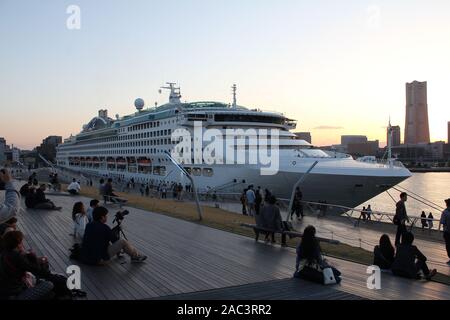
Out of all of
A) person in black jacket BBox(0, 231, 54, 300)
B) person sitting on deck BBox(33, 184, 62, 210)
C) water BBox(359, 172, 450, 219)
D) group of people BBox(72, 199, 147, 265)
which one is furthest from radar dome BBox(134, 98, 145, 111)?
person in black jacket BBox(0, 231, 54, 300)

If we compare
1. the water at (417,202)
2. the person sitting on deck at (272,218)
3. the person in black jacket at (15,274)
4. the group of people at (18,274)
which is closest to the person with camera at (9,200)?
the group of people at (18,274)

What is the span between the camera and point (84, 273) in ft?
23.8

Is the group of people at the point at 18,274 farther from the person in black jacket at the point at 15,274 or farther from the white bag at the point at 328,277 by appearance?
the white bag at the point at 328,277

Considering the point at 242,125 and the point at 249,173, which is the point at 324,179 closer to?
the point at 249,173

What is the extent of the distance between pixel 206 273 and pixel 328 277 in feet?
6.97

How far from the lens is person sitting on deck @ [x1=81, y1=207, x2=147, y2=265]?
7441 mm

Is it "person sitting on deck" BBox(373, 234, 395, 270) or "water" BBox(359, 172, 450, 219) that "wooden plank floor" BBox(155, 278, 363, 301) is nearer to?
"person sitting on deck" BBox(373, 234, 395, 270)

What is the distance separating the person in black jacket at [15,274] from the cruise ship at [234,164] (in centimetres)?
1065

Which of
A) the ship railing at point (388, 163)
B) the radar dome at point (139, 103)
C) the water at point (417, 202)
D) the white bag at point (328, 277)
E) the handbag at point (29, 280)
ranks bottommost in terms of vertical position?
the water at point (417, 202)

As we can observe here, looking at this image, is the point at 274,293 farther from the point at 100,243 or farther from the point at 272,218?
the point at 272,218

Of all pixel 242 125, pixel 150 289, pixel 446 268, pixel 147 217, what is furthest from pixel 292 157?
pixel 150 289

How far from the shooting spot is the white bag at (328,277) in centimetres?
682

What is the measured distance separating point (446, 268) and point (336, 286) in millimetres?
4469

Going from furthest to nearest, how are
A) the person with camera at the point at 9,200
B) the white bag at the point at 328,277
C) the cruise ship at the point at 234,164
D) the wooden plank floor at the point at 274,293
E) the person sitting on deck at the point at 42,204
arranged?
the cruise ship at the point at 234,164 < the person sitting on deck at the point at 42,204 < the white bag at the point at 328,277 < the wooden plank floor at the point at 274,293 < the person with camera at the point at 9,200
